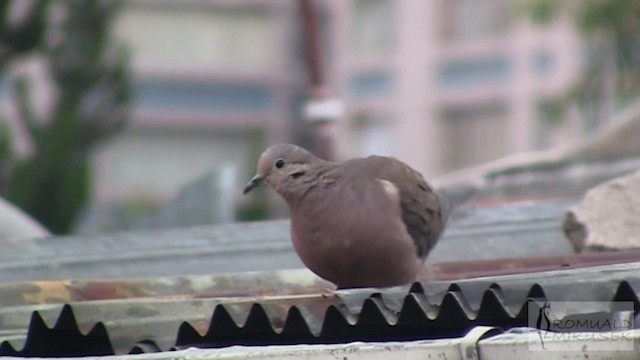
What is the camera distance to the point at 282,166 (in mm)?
3771

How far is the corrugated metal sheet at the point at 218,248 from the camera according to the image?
14.2 ft

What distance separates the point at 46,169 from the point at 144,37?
17127mm

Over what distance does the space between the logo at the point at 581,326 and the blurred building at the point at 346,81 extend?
18365 millimetres

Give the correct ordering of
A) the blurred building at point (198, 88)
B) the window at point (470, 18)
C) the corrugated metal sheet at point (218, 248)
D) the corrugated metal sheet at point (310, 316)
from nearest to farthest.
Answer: the corrugated metal sheet at point (310, 316) < the corrugated metal sheet at point (218, 248) < the window at point (470, 18) < the blurred building at point (198, 88)

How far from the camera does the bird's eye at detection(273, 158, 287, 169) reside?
377 centimetres

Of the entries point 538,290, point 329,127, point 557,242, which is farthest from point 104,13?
point 538,290

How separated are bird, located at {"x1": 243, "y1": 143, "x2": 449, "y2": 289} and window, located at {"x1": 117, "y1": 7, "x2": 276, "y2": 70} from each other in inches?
875

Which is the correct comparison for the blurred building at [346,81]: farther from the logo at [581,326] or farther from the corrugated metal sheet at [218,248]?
the logo at [581,326]

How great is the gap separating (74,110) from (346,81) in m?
15.7

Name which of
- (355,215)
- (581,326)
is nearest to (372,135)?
(355,215)

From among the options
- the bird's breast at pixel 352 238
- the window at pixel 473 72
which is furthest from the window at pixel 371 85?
the bird's breast at pixel 352 238

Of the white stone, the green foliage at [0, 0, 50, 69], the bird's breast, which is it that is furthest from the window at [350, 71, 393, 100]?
the bird's breast

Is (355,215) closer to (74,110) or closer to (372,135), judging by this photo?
(74,110)

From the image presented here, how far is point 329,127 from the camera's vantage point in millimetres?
8750
